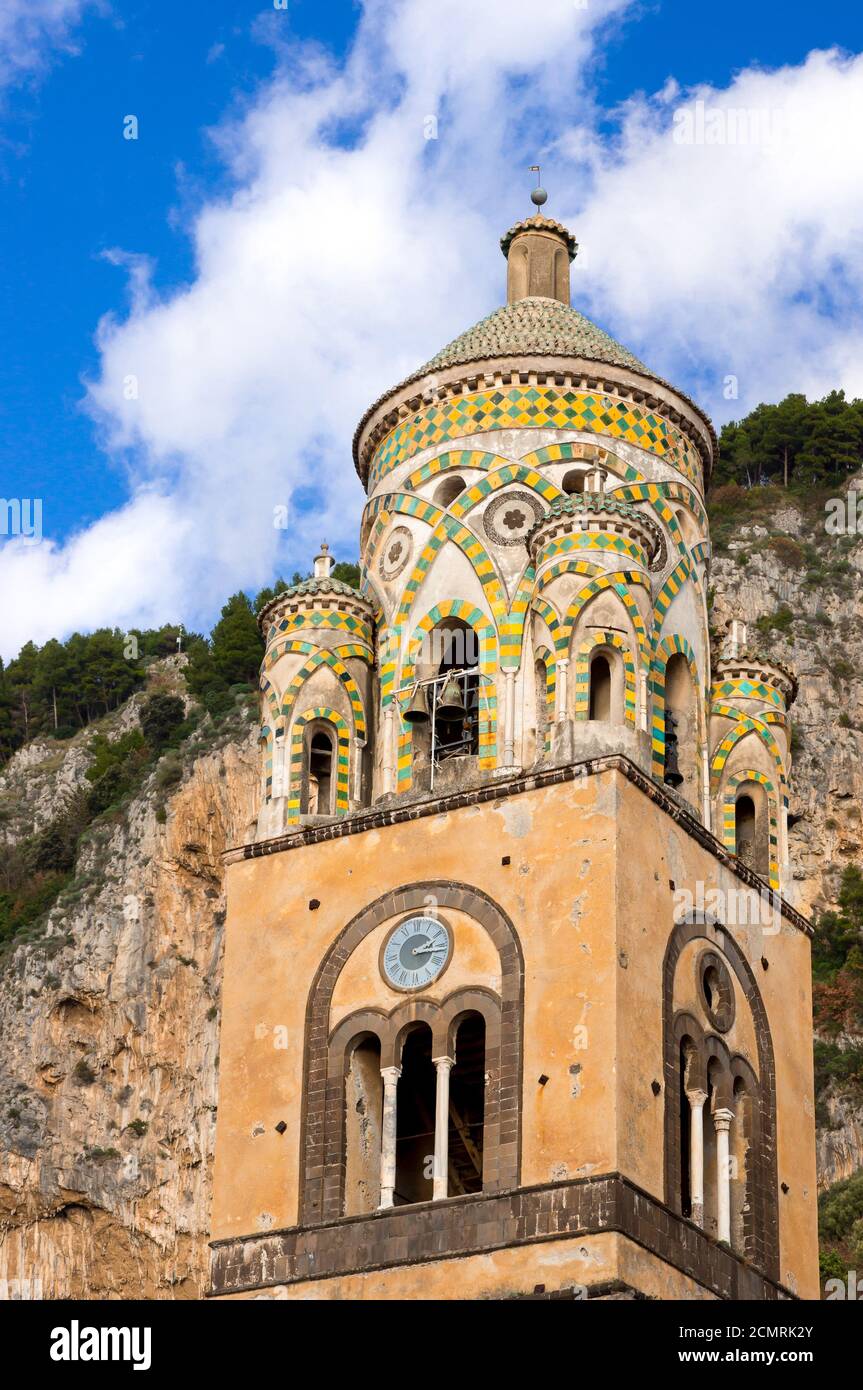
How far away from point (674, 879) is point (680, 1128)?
8.10 feet

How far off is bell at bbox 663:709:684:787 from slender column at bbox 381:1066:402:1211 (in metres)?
4.66

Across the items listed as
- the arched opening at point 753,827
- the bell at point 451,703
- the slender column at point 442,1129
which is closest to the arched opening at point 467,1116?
the slender column at point 442,1129

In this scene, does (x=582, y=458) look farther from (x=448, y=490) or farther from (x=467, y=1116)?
(x=467, y=1116)

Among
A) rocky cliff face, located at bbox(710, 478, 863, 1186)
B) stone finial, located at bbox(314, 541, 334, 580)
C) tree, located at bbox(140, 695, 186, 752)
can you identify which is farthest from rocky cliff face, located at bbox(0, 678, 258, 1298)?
stone finial, located at bbox(314, 541, 334, 580)

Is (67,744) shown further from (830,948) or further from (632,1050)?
(632,1050)

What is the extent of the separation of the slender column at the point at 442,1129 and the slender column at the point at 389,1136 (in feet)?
1.36

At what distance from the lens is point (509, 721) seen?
82.6 feet

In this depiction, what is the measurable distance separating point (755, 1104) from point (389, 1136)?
12.7ft

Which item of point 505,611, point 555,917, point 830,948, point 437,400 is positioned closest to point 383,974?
point 555,917

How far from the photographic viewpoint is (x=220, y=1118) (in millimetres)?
24281

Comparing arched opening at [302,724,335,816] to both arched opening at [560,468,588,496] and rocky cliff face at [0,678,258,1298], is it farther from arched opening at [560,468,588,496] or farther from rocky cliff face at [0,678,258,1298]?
rocky cliff face at [0,678,258,1298]

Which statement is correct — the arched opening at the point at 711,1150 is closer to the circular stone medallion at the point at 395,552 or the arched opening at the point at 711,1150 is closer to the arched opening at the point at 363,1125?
the arched opening at the point at 363,1125

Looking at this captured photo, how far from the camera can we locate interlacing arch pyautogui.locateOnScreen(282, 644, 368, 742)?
26359 millimetres

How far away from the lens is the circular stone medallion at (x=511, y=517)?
26422 millimetres
